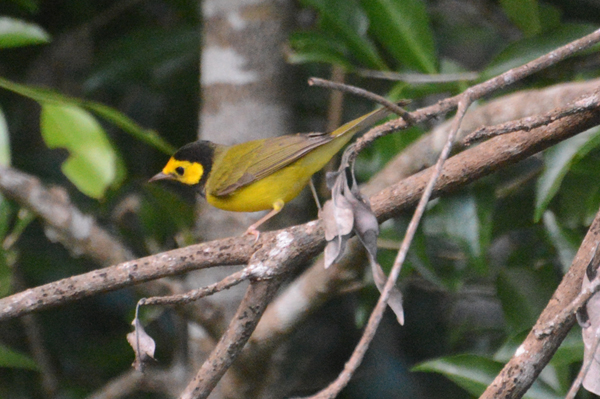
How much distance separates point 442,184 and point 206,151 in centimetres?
129

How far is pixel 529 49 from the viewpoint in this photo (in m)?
2.38

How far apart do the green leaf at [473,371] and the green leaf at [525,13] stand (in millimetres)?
1408

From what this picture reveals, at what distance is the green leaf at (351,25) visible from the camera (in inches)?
101

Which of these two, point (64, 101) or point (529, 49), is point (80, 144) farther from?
point (529, 49)

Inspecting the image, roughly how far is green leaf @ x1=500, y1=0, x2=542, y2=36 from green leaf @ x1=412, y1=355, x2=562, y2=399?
141 centimetres

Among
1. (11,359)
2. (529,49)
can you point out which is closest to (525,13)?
(529,49)

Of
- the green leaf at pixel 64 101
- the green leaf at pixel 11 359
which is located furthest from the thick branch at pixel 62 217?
the green leaf at pixel 11 359

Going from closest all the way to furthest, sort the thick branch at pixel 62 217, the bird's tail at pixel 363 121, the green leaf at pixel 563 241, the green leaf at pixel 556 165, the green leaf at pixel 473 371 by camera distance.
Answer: the bird's tail at pixel 363 121 → the green leaf at pixel 473 371 → the green leaf at pixel 556 165 → the green leaf at pixel 563 241 → the thick branch at pixel 62 217

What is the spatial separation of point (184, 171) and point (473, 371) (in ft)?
4.60

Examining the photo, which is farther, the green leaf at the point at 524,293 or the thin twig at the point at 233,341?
the green leaf at the point at 524,293

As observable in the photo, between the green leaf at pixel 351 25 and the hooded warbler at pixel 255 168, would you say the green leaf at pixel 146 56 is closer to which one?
the hooded warbler at pixel 255 168

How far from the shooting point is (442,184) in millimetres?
1483

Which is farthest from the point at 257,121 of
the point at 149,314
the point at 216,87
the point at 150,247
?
the point at 149,314

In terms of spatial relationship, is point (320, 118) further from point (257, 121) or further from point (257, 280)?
point (257, 280)
